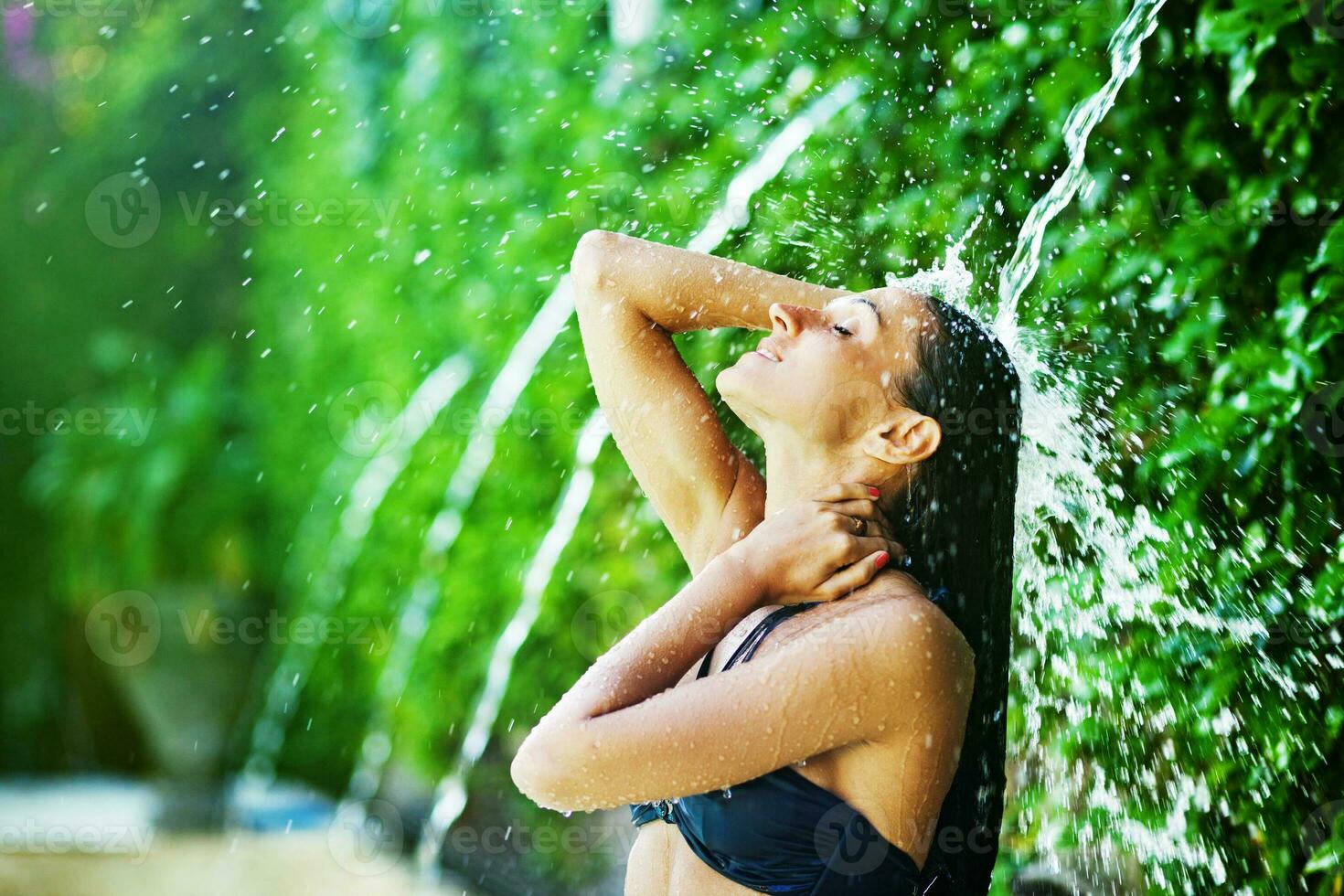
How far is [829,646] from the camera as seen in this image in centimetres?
158

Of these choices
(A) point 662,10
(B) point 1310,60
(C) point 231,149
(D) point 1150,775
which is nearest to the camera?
(B) point 1310,60

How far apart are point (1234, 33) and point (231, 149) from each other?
6228 millimetres

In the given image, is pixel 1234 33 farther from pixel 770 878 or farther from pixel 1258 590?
pixel 770 878

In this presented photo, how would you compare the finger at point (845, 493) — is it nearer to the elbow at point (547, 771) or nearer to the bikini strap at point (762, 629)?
the bikini strap at point (762, 629)

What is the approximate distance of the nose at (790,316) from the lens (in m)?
1.81

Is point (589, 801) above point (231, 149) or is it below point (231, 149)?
above

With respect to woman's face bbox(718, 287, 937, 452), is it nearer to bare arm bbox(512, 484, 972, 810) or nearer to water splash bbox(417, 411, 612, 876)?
bare arm bbox(512, 484, 972, 810)

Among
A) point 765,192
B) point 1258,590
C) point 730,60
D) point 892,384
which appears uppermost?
point 892,384

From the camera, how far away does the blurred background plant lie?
255 cm

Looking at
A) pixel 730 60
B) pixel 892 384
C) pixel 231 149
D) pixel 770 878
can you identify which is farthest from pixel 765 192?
pixel 231 149

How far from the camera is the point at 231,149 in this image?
7395 mm
